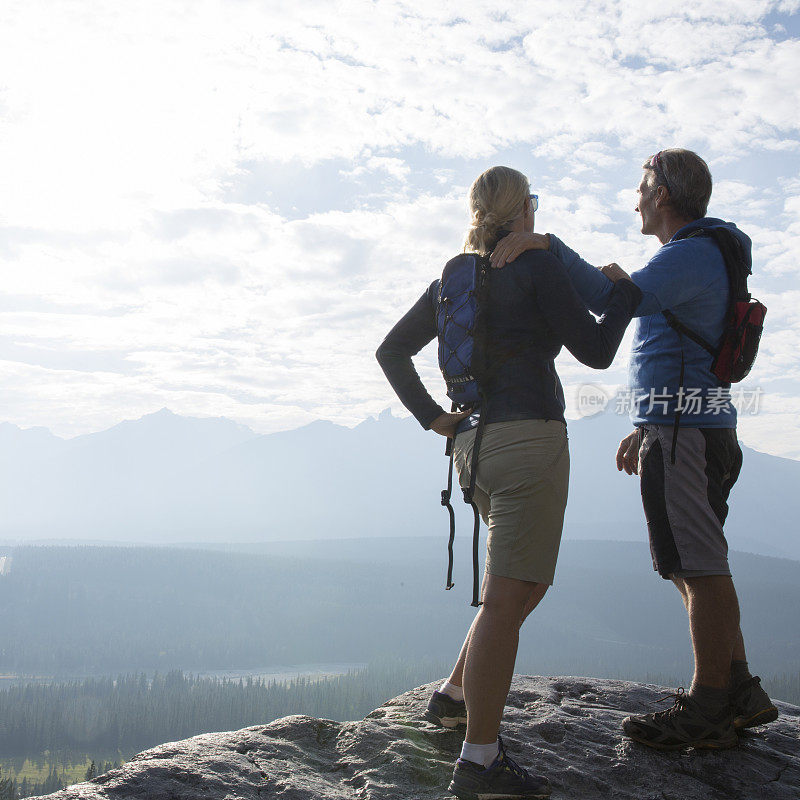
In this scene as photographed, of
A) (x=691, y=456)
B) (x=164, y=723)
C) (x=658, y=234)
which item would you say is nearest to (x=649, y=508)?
(x=691, y=456)

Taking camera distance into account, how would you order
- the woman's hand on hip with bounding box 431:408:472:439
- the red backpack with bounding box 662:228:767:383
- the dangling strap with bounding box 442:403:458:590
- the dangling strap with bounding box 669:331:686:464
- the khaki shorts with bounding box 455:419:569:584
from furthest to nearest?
the red backpack with bounding box 662:228:767:383
the dangling strap with bounding box 669:331:686:464
the woman's hand on hip with bounding box 431:408:472:439
the dangling strap with bounding box 442:403:458:590
the khaki shorts with bounding box 455:419:569:584

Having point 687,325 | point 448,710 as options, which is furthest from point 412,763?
point 687,325

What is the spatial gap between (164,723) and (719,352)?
554ft

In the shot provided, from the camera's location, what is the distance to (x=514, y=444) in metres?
3.53

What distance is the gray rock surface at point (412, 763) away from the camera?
11.5ft

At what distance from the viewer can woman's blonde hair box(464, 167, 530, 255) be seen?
3699mm

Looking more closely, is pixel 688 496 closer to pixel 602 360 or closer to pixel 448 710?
pixel 602 360

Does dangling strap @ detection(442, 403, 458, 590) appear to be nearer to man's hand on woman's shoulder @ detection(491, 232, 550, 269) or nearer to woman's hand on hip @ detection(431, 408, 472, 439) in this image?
woman's hand on hip @ detection(431, 408, 472, 439)

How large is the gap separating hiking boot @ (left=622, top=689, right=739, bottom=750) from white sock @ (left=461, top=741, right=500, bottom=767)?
1494mm

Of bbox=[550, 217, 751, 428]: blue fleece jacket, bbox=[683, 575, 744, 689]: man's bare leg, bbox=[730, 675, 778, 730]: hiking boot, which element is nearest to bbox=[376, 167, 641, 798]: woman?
bbox=[550, 217, 751, 428]: blue fleece jacket

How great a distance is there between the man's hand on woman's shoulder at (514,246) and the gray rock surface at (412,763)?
2960 millimetres

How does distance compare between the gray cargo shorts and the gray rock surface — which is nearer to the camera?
the gray rock surface

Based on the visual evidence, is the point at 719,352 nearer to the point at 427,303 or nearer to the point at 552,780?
the point at 427,303

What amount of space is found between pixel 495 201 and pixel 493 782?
3.11 metres
